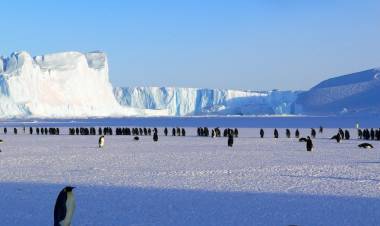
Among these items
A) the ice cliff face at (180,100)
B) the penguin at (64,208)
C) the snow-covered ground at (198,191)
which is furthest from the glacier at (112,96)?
the penguin at (64,208)

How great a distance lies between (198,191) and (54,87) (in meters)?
98.7

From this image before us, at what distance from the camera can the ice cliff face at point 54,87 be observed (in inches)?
3917

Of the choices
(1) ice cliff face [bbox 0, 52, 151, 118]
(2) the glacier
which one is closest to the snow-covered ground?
(1) ice cliff face [bbox 0, 52, 151, 118]

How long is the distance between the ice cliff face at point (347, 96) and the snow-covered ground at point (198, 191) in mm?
114110

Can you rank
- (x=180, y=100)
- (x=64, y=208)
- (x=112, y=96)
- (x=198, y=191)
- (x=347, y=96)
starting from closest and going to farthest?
(x=64, y=208)
(x=198, y=191)
(x=112, y=96)
(x=347, y=96)
(x=180, y=100)

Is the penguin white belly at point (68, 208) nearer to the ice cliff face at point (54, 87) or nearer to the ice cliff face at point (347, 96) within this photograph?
the ice cliff face at point (54, 87)

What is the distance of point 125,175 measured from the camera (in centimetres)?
1248

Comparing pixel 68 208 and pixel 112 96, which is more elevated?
pixel 112 96

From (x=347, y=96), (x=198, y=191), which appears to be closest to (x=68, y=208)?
(x=198, y=191)

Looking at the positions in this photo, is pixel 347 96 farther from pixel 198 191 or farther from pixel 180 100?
pixel 198 191

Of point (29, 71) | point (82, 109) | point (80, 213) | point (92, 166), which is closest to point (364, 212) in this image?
point (80, 213)

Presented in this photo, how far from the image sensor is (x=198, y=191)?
9.95m

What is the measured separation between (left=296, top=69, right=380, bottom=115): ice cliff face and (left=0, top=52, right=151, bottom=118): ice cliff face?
161 ft

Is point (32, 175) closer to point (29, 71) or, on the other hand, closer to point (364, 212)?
point (364, 212)
